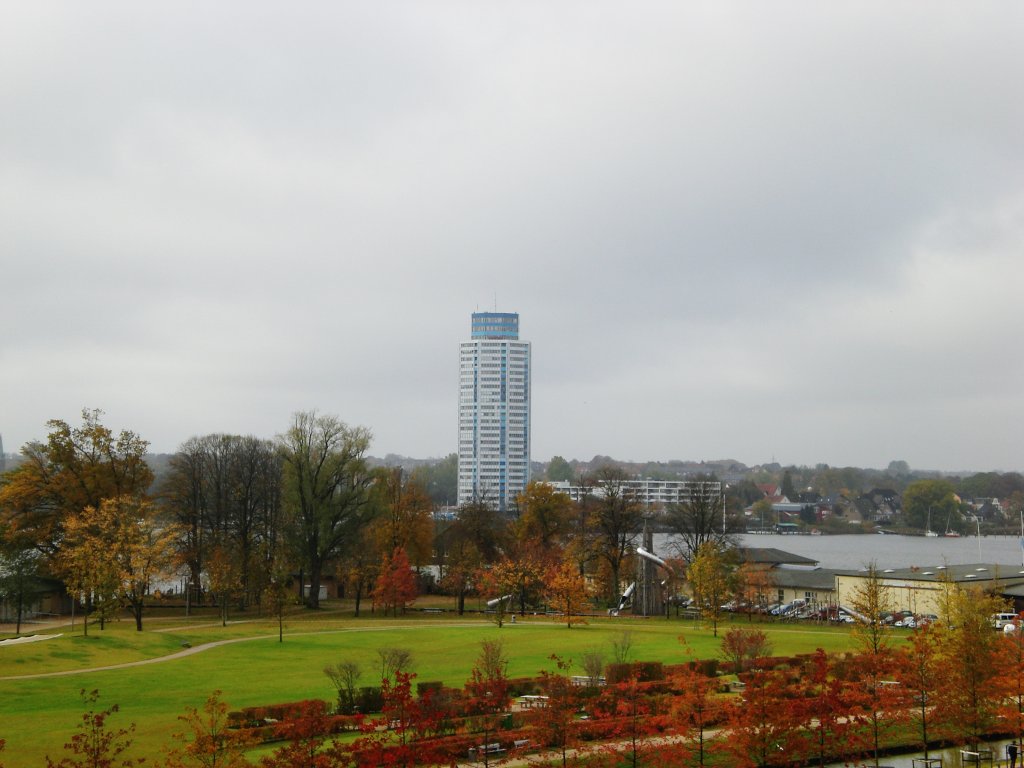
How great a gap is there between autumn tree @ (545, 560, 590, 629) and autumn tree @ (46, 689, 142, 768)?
103 ft

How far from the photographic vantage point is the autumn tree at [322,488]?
67.2 m

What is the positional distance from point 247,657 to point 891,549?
124 m

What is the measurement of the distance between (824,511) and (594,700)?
184 metres

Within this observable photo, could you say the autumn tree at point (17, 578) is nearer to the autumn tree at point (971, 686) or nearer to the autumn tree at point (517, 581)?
the autumn tree at point (517, 581)

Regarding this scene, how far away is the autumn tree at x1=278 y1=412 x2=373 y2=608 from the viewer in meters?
67.2

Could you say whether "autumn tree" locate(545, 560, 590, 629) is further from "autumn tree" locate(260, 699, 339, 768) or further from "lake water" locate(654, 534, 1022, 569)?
"lake water" locate(654, 534, 1022, 569)

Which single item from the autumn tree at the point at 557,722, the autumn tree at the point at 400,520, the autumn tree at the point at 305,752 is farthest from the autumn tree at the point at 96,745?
the autumn tree at the point at 400,520

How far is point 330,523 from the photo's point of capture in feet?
222

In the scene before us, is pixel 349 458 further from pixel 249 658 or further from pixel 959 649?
pixel 959 649

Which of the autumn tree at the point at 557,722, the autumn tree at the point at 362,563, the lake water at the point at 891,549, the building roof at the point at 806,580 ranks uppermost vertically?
the autumn tree at the point at 557,722

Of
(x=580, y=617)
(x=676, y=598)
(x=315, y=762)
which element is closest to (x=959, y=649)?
(x=315, y=762)

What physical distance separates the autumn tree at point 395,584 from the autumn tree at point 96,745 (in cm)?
3319

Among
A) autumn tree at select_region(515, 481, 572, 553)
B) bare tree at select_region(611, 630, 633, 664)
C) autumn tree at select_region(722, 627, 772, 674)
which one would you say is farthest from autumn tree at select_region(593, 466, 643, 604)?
autumn tree at select_region(722, 627, 772, 674)

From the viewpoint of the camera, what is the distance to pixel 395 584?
6244cm
